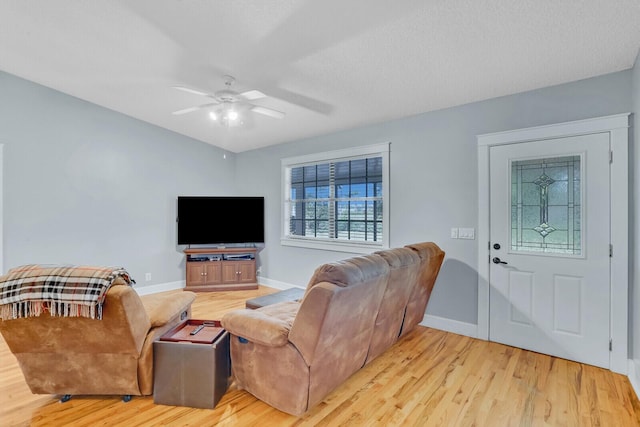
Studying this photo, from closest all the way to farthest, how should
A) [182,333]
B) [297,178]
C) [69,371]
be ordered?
[69,371], [182,333], [297,178]

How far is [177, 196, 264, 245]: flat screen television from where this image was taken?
17.1 feet

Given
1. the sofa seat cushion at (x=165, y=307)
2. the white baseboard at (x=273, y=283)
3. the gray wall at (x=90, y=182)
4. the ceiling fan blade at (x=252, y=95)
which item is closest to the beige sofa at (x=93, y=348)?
the sofa seat cushion at (x=165, y=307)

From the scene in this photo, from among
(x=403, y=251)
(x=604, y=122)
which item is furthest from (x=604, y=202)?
(x=403, y=251)

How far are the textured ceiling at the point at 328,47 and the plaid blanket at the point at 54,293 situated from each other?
1.99 meters

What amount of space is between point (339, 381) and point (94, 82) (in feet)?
14.1

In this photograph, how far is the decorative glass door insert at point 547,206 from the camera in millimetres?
2756

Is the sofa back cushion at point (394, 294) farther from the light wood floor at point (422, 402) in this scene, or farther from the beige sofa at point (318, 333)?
the light wood floor at point (422, 402)

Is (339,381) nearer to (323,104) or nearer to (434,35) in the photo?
(434,35)

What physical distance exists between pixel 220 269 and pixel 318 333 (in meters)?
3.82

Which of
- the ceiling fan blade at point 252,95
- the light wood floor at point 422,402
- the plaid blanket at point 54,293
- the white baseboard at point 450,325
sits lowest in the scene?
the light wood floor at point 422,402

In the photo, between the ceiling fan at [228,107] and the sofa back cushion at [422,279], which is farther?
the ceiling fan at [228,107]

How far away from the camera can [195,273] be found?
5.15 metres

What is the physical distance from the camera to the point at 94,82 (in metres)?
3.76

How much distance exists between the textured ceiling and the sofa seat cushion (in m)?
2.16
